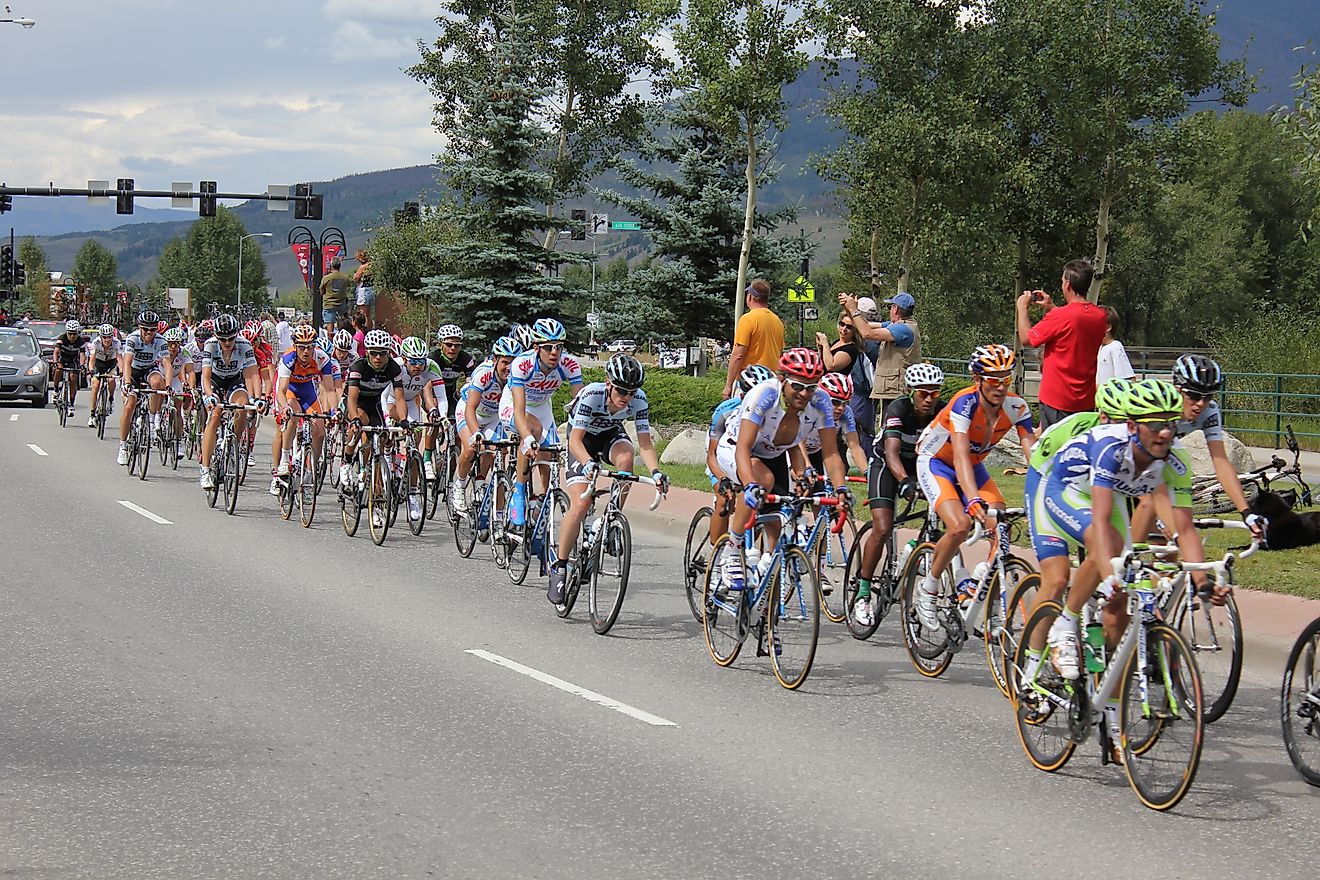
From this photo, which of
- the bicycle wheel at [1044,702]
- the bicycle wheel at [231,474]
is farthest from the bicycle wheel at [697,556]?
the bicycle wheel at [231,474]

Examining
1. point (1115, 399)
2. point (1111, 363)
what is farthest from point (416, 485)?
point (1115, 399)

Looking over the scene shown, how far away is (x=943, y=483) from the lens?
29.2ft

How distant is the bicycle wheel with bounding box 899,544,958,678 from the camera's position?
8.98m

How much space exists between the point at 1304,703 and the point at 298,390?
1243cm

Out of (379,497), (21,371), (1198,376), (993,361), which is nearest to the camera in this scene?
(1198,376)

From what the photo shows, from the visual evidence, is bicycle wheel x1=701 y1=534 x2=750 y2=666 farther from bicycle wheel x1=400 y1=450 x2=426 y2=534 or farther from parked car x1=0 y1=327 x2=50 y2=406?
parked car x1=0 y1=327 x2=50 y2=406

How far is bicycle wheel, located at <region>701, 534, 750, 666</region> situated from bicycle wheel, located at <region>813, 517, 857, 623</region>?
0.54 m

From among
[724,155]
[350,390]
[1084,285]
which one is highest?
[724,155]

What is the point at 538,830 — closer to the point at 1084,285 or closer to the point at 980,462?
the point at 980,462

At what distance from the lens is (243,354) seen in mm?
18422

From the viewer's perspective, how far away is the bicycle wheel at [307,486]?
1614cm

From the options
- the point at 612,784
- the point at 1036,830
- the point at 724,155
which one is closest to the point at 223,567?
the point at 612,784

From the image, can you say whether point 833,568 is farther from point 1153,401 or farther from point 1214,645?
point 1153,401

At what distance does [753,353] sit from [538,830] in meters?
9.75
